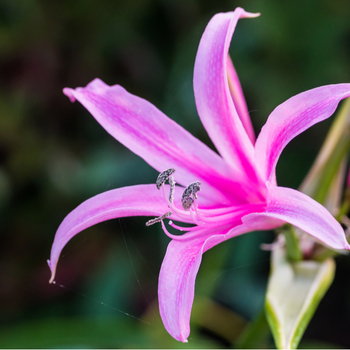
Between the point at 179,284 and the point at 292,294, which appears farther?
the point at 292,294

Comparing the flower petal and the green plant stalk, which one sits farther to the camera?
the green plant stalk

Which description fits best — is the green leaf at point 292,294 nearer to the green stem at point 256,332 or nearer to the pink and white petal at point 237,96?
the green stem at point 256,332

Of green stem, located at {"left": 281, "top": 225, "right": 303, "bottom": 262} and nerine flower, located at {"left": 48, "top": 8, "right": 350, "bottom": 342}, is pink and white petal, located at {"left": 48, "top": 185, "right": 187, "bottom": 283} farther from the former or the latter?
green stem, located at {"left": 281, "top": 225, "right": 303, "bottom": 262}

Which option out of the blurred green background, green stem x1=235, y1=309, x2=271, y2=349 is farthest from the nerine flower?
the blurred green background

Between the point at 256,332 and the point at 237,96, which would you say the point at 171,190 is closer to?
the point at 237,96

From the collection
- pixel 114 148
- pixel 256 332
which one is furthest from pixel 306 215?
pixel 114 148
